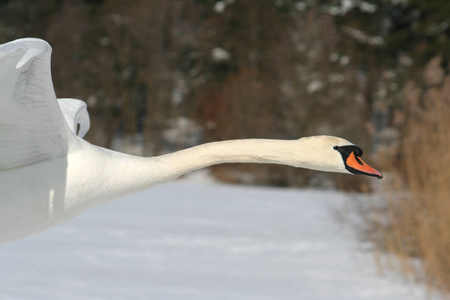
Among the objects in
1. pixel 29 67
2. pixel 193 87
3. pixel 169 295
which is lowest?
pixel 169 295

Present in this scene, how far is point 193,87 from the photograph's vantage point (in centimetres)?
2480

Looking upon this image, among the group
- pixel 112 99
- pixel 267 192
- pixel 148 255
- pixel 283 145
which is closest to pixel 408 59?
pixel 112 99

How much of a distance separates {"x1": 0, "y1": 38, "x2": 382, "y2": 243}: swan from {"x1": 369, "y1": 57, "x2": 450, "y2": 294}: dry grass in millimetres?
3115

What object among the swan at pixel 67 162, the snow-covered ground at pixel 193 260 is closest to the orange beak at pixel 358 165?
the swan at pixel 67 162

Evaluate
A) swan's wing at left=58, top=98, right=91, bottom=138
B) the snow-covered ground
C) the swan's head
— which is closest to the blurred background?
the snow-covered ground

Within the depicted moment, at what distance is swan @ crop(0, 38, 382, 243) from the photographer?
111 inches

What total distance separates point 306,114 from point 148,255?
1204 cm

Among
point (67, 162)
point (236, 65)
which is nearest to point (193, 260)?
point (67, 162)

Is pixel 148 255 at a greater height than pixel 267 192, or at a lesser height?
Answer: lesser

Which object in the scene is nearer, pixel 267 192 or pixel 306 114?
pixel 267 192

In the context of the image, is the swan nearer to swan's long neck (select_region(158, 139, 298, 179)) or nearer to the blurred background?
swan's long neck (select_region(158, 139, 298, 179))

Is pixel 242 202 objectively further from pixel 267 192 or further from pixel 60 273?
pixel 60 273

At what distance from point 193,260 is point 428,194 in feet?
7.83

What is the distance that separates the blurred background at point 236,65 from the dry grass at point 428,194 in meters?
8.79
